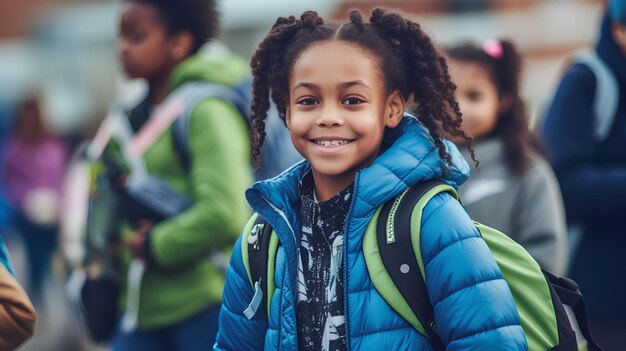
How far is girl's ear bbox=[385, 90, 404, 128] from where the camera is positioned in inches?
131

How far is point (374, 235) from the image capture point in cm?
314

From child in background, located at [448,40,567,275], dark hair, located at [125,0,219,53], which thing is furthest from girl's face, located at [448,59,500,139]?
dark hair, located at [125,0,219,53]

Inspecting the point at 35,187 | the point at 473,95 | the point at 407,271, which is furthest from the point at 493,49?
the point at 35,187

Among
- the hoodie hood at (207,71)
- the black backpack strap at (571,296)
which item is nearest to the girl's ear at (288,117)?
the black backpack strap at (571,296)

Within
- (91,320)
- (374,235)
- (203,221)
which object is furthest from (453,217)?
(91,320)

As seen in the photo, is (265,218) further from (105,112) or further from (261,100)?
(105,112)

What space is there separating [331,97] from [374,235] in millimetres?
355

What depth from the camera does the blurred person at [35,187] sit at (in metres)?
10.9

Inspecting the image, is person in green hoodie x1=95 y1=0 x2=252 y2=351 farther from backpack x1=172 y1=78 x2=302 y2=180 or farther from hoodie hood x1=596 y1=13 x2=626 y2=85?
hoodie hood x1=596 y1=13 x2=626 y2=85

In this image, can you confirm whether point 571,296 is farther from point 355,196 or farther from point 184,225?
point 184,225

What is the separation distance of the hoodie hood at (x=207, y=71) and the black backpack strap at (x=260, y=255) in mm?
1782

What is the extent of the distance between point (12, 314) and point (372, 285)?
91 centimetres

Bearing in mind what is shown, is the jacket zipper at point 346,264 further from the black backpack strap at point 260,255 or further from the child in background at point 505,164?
the child in background at point 505,164

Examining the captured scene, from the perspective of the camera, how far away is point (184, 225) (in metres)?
4.83
